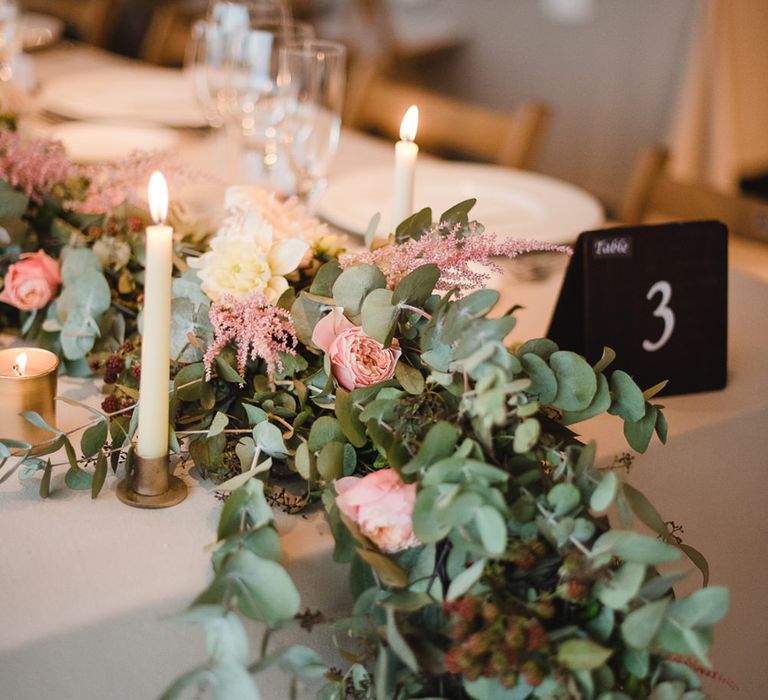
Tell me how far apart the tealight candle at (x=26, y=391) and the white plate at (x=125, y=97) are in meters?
1.10

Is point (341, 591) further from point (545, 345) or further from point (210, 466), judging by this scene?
point (545, 345)

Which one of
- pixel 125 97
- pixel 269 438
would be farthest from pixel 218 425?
pixel 125 97

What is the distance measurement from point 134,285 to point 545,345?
0.48 meters

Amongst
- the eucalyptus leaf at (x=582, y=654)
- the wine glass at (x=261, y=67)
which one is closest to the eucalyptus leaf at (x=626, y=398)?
the eucalyptus leaf at (x=582, y=654)

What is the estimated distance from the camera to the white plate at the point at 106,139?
1526 millimetres

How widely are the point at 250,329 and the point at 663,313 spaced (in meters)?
0.47

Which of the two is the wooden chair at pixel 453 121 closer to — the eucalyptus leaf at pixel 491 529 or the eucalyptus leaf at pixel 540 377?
the eucalyptus leaf at pixel 540 377

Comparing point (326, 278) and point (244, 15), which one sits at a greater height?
point (244, 15)

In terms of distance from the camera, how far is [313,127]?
4.36 feet

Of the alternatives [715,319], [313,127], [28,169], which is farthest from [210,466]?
[313,127]

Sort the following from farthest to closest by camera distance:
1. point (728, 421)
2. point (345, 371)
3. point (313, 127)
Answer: point (313, 127)
point (728, 421)
point (345, 371)

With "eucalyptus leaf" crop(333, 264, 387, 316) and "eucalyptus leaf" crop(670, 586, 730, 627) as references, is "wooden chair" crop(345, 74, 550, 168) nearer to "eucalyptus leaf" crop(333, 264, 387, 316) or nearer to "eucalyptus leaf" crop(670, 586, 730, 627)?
"eucalyptus leaf" crop(333, 264, 387, 316)

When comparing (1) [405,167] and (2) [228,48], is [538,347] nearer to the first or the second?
(1) [405,167]

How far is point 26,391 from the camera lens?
30.8 inches
